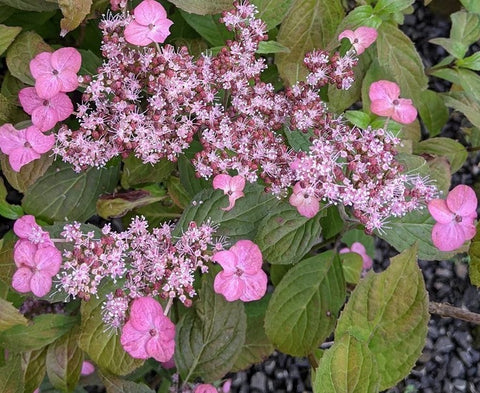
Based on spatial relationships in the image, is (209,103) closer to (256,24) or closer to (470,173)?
(256,24)

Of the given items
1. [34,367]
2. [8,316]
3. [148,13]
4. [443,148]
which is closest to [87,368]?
[34,367]

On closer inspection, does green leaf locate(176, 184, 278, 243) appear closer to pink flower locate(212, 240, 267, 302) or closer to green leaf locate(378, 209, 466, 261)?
pink flower locate(212, 240, 267, 302)

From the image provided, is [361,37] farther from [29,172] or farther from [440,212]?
[29,172]

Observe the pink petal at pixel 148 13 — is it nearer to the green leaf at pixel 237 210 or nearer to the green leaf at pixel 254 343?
the green leaf at pixel 237 210

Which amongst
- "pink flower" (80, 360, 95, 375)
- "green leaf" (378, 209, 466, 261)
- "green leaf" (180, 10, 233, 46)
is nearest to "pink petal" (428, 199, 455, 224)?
"green leaf" (378, 209, 466, 261)

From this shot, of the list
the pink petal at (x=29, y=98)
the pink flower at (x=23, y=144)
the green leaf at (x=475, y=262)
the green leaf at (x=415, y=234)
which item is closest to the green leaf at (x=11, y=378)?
the pink flower at (x=23, y=144)

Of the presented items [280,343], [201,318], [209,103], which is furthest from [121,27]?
[280,343]
